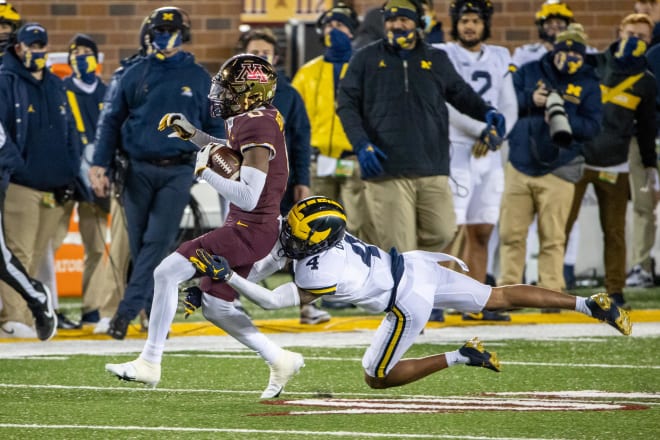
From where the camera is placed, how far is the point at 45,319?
10.1 metres

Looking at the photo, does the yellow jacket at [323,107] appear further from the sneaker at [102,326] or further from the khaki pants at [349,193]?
the sneaker at [102,326]

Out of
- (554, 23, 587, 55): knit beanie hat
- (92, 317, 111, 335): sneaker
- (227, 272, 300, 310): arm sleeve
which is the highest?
(554, 23, 587, 55): knit beanie hat

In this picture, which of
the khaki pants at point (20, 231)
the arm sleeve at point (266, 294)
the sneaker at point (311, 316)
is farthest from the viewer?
the sneaker at point (311, 316)

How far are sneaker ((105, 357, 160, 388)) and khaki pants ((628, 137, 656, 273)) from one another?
279 inches

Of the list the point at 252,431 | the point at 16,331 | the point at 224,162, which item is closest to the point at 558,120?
the point at 16,331

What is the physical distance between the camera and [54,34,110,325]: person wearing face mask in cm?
1156

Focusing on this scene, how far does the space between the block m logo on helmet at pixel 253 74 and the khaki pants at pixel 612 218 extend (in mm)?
5400

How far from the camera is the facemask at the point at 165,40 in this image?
10312 millimetres

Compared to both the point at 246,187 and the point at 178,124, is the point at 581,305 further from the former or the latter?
the point at 178,124

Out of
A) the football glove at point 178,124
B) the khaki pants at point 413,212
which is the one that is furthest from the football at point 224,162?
the khaki pants at point 413,212

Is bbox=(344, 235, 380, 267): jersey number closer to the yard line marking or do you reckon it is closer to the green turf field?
the green turf field

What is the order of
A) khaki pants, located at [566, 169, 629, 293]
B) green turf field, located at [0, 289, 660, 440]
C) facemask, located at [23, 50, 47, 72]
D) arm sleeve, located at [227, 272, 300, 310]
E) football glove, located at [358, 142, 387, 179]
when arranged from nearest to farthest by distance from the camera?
green turf field, located at [0, 289, 660, 440]
arm sleeve, located at [227, 272, 300, 310]
football glove, located at [358, 142, 387, 179]
facemask, located at [23, 50, 47, 72]
khaki pants, located at [566, 169, 629, 293]

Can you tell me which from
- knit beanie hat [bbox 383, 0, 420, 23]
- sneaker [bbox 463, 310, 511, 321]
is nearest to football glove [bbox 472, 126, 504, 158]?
knit beanie hat [bbox 383, 0, 420, 23]

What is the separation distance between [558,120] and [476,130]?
61 cm
